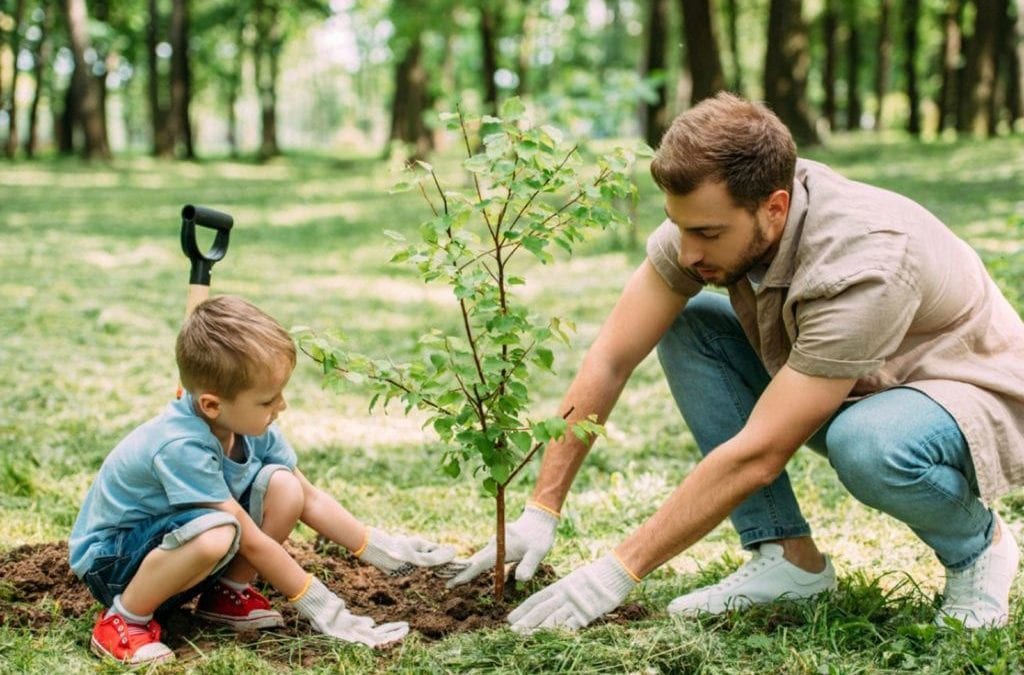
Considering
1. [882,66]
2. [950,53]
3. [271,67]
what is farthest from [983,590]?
[271,67]

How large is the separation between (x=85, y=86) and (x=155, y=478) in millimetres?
21047

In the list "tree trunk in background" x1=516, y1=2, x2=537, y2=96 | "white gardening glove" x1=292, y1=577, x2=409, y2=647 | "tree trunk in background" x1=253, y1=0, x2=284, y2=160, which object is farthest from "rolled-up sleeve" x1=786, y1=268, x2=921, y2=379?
"tree trunk in background" x1=253, y1=0, x2=284, y2=160

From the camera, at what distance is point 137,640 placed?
2768 mm

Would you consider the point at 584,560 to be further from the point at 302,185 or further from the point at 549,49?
the point at 549,49

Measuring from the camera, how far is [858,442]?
271 cm

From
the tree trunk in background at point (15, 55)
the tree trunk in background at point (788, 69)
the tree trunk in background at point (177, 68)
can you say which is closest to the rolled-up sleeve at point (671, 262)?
the tree trunk in background at point (788, 69)

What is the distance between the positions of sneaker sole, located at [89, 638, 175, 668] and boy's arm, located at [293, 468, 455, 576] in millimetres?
604

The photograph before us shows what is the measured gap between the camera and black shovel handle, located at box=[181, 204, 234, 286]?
3092 mm

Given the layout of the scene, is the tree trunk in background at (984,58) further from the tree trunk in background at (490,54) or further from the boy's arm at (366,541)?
the boy's arm at (366,541)

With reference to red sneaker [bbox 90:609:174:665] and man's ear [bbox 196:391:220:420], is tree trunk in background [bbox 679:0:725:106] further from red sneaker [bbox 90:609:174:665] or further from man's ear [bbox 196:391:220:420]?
red sneaker [bbox 90:609:174:665]

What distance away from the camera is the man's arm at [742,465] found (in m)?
2.65

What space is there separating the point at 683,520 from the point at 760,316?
23.3 inches

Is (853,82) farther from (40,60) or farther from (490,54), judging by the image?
(40,60)

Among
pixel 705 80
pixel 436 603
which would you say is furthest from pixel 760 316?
pixel 705 80
